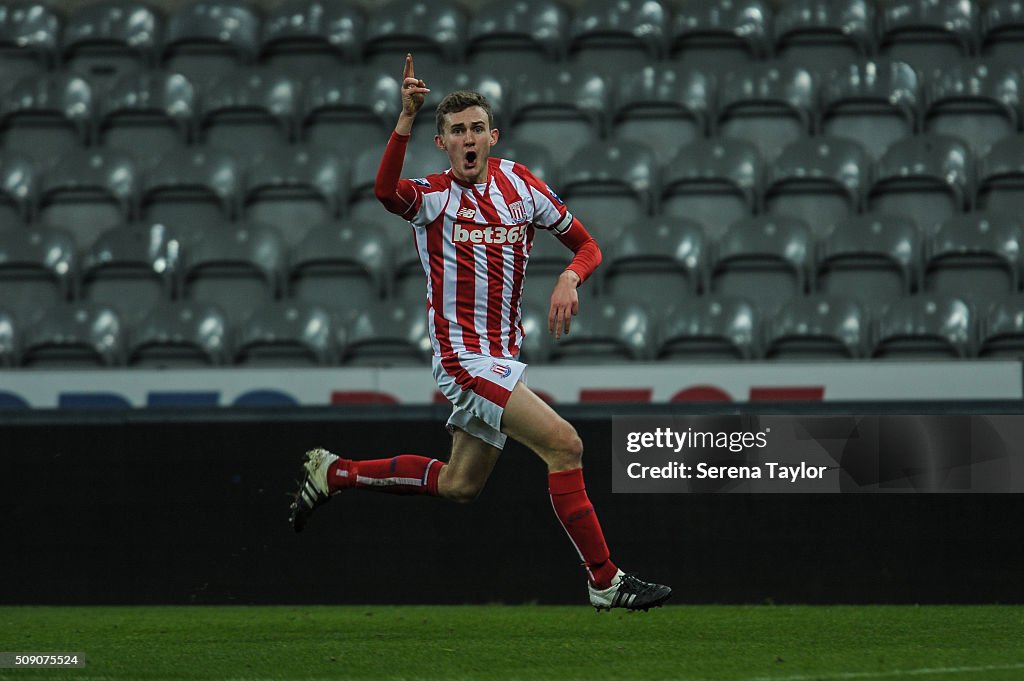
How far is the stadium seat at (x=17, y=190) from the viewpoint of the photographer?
963cm

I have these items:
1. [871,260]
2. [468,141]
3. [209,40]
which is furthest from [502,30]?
[468,141]

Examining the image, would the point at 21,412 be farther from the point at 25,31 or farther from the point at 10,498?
the point at 25,31

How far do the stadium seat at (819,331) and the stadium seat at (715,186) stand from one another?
4.03 feet

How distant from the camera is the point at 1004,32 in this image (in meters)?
10.0

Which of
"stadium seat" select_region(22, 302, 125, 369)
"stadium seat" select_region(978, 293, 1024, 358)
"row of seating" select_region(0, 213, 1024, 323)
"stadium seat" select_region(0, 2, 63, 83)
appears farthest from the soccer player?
"stadium seat" select_region(0, 2, 63, 83)

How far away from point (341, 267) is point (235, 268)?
72cm

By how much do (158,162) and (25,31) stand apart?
232 centimetres

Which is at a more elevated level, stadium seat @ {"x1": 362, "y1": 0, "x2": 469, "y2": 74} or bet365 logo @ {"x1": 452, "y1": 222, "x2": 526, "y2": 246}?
stadium seat @ {"x1": 362, "y1": 0, "x2": 469, "y2": 74}

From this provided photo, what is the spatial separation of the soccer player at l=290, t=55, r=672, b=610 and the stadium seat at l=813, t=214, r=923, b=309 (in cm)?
371

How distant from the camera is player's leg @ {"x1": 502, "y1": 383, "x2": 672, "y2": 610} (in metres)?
4.69

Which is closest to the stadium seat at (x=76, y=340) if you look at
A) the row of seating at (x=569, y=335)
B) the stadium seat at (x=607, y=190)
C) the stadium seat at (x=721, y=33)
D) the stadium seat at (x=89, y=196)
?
the row of seating at (x=569, y=335)

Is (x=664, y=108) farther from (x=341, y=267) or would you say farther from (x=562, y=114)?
(x=341, y=267)

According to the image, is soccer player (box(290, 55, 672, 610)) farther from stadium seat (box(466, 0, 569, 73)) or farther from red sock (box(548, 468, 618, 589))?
stadium seat (box(466, 0, 569, 73))

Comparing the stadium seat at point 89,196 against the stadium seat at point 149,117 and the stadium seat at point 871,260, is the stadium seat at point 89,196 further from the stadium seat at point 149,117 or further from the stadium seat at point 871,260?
the stadium seat at point 871,260
